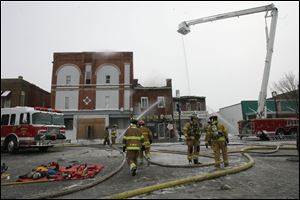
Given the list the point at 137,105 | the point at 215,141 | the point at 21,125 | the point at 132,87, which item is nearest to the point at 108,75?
the point at 132,87

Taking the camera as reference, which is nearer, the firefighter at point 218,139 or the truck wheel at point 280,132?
the firefighter at point 218,139

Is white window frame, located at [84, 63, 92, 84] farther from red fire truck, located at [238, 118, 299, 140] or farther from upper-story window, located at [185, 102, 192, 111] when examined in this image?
red fire truck, located at [238, 118, 299, 140]

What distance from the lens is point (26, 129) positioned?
44.3 ft

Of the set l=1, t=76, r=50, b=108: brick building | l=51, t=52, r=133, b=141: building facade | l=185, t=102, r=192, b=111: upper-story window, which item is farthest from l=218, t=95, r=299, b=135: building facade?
l=1, t=76, r=50, b=108: brick building

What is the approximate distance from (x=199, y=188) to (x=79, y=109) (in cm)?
2873

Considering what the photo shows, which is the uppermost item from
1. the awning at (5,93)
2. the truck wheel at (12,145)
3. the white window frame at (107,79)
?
the white window frame at (107,79)

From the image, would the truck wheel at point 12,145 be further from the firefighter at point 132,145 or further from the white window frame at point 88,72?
the white window frame at point 88,72

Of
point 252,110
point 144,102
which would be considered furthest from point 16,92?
point 252,110

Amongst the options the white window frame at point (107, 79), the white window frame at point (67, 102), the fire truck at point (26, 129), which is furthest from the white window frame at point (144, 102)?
the fire truck at point (26, 129)

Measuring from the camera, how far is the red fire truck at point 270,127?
21.4m

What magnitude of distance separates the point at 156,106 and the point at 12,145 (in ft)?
73.6

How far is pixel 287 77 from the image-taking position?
20.4m

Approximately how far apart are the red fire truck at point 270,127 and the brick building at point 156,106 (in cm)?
1295

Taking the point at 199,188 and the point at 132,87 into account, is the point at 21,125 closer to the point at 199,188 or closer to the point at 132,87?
the point at 199,188
